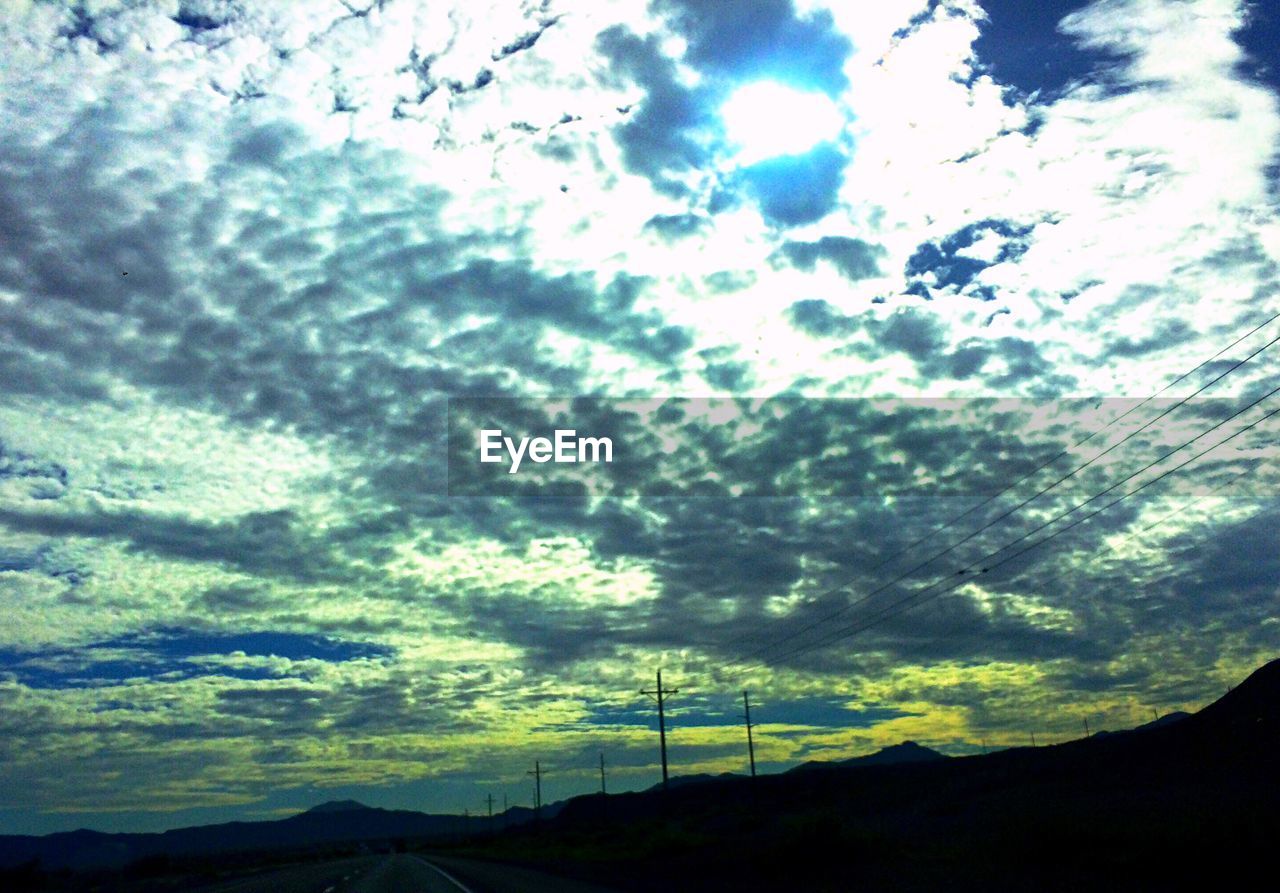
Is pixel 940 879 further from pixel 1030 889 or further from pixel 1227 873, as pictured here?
pixel 1227 873

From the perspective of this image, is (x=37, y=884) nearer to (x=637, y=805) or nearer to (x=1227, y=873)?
(x=1227, y=873)

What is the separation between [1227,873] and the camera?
17.3 m

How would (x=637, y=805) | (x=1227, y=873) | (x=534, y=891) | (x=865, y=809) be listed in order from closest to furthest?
(x=1227, y=873) < (x=534, y=891) < (x=865, y=809) < (x=637, y=805)

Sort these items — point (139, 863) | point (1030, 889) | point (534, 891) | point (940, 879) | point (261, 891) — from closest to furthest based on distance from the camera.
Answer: point (1030, 889)
point (940, 879)
point (534, 891)
point (261, 891)
point (139, 863)

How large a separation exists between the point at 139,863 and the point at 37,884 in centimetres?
2967

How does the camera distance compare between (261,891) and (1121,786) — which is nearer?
(261,891)

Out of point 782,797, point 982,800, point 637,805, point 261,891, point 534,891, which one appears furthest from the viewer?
point 637,805

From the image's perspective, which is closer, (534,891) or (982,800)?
(534,891)

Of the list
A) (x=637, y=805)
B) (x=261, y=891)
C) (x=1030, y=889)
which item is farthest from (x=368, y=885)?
(x=637, y=805)

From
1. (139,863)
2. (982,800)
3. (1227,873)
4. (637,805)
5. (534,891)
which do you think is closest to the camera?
(1227,873)

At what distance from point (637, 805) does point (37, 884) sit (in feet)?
425

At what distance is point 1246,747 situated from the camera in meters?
58.3

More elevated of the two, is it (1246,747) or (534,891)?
(1246,747)

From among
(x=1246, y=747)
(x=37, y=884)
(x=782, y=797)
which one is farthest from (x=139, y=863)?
(x=1246, y=747)
